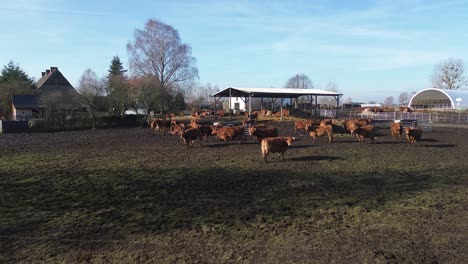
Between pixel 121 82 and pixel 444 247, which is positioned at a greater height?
pixel 121 82

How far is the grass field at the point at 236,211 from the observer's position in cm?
Result: 581

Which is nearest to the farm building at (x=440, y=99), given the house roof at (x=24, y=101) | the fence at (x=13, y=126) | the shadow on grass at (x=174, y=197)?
the shadow on grass at (x=174, y=197)

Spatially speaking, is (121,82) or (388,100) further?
(388,100)

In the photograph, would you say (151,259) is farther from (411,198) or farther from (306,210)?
(411,198)

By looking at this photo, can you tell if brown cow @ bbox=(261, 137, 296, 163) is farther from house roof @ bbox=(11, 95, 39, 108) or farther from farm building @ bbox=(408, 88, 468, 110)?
farm building @ bbox=(408, 88, 468, 110)

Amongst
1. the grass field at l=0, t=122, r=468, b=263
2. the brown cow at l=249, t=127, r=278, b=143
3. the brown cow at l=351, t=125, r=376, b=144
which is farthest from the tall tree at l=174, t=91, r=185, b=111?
the grass field at l=0, t=122, r=468, b=263

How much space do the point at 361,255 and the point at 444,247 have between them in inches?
55.8

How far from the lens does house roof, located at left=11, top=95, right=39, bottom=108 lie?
48.8 meters

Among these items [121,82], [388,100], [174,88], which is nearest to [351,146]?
[121,82]

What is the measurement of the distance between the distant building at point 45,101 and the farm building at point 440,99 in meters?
56.9

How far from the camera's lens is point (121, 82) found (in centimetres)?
4475

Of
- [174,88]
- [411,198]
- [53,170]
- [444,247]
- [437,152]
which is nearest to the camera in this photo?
[444,247]

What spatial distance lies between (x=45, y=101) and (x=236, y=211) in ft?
120

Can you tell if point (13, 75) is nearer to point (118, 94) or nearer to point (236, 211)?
point (118, 94)
